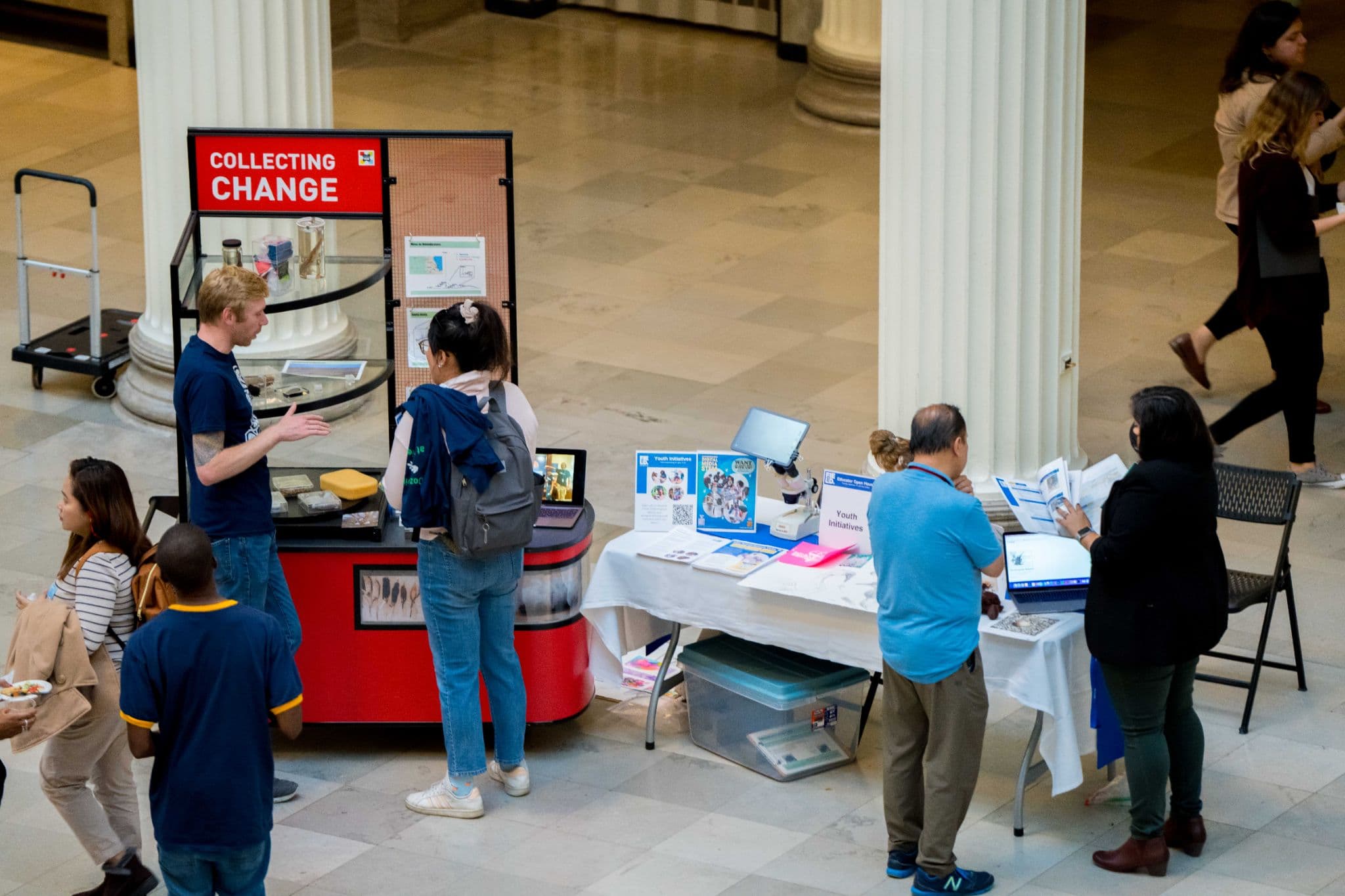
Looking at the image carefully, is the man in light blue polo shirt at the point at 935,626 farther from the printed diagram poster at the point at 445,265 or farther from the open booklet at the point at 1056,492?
the printed diagram poster at the point at 445,265

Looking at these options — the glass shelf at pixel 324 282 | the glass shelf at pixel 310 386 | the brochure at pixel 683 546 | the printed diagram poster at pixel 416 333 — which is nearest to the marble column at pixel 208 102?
the glass shelf at pixel 324 282

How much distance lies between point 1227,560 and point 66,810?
15.8ft

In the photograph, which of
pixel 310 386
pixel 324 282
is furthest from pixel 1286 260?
pixel 310 386

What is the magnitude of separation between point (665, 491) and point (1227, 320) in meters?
4.07

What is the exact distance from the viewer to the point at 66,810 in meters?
5.89

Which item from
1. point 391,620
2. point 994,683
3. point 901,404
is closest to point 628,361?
point 901,404

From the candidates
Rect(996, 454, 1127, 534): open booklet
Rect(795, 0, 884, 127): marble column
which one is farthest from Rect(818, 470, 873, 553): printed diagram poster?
Rect(795, 0, 884, 127): marble column

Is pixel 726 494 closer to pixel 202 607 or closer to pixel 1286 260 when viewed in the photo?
pixel 202 607

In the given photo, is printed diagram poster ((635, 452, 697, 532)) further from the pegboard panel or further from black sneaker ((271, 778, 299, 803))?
black sneaker ((271, 778, 299, 803))

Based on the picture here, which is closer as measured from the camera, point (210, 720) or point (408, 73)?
point (210, 720)

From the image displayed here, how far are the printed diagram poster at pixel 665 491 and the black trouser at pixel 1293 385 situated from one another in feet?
9.98

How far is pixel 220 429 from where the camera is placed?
20.5 feet

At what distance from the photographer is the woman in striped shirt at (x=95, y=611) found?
5.75 meters

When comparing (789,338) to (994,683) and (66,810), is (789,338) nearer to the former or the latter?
(994,683)
